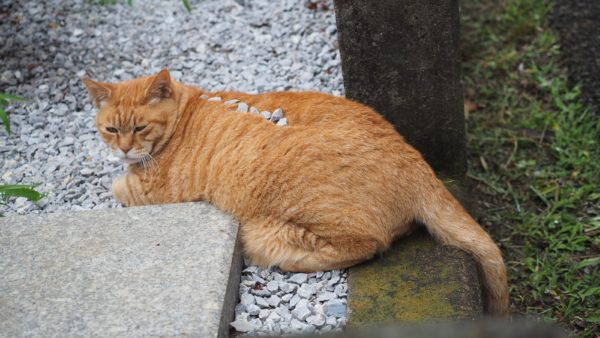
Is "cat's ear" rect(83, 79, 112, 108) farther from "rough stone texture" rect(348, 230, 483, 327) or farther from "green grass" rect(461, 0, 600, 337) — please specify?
"green grass" rect(461, 0, 600, 337)

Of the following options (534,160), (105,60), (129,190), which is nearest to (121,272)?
(129,190)

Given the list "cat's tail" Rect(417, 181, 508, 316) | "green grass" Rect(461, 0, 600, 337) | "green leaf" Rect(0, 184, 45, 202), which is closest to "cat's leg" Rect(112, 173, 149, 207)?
"green leaf" Rect(0, 184, 45, 202)

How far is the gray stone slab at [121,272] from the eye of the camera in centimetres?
269

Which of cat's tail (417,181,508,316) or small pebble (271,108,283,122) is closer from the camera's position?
cat's tail (417,181,508,316)

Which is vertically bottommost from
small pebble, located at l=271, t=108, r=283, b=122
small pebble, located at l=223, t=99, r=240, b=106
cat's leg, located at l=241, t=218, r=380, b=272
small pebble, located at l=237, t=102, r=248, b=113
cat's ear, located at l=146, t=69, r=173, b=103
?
cat's leg, located at l=241, t=218, r=380, b=272

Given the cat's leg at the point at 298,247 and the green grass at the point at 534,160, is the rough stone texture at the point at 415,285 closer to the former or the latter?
the cat's leg at the point at 298,247

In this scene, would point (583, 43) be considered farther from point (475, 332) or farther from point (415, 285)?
point (475, 332)

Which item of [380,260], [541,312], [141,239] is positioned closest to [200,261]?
[141,239]

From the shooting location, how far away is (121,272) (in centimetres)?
296

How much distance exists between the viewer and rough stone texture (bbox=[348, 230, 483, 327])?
2826mm

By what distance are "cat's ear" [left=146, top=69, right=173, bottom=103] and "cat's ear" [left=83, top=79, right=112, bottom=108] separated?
210mm

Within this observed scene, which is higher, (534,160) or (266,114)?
(266,114)

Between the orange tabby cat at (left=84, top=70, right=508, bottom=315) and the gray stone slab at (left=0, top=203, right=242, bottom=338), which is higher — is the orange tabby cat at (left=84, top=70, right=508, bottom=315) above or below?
above

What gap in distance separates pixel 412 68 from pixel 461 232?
3.26 feet
